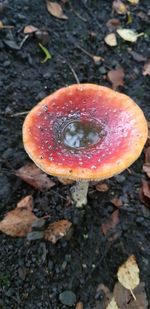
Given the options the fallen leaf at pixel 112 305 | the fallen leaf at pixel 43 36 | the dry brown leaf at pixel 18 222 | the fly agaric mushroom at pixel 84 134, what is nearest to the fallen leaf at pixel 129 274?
the fallen leaf at pixel 112 305

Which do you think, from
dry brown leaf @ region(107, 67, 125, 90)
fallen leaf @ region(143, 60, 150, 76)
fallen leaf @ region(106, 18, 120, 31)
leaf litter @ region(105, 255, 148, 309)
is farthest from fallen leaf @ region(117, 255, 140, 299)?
fallen leaf @ region(106, 18, 120, 31)

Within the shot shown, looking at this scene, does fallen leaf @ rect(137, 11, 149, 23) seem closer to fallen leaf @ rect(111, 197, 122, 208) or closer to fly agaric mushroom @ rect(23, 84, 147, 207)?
fly agaric mushroom @ rect(23, 84, 147, 207)

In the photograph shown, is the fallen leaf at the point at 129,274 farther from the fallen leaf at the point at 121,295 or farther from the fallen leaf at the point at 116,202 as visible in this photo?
the fallen leaf at the point at 116,202

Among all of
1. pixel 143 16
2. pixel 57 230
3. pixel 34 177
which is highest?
pixel 143 16

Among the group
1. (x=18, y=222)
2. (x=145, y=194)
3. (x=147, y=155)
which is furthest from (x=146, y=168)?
(x=18, y=222)

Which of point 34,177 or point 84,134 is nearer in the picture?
point 84,134

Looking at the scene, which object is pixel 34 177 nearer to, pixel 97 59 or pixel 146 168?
pixel 146 168
